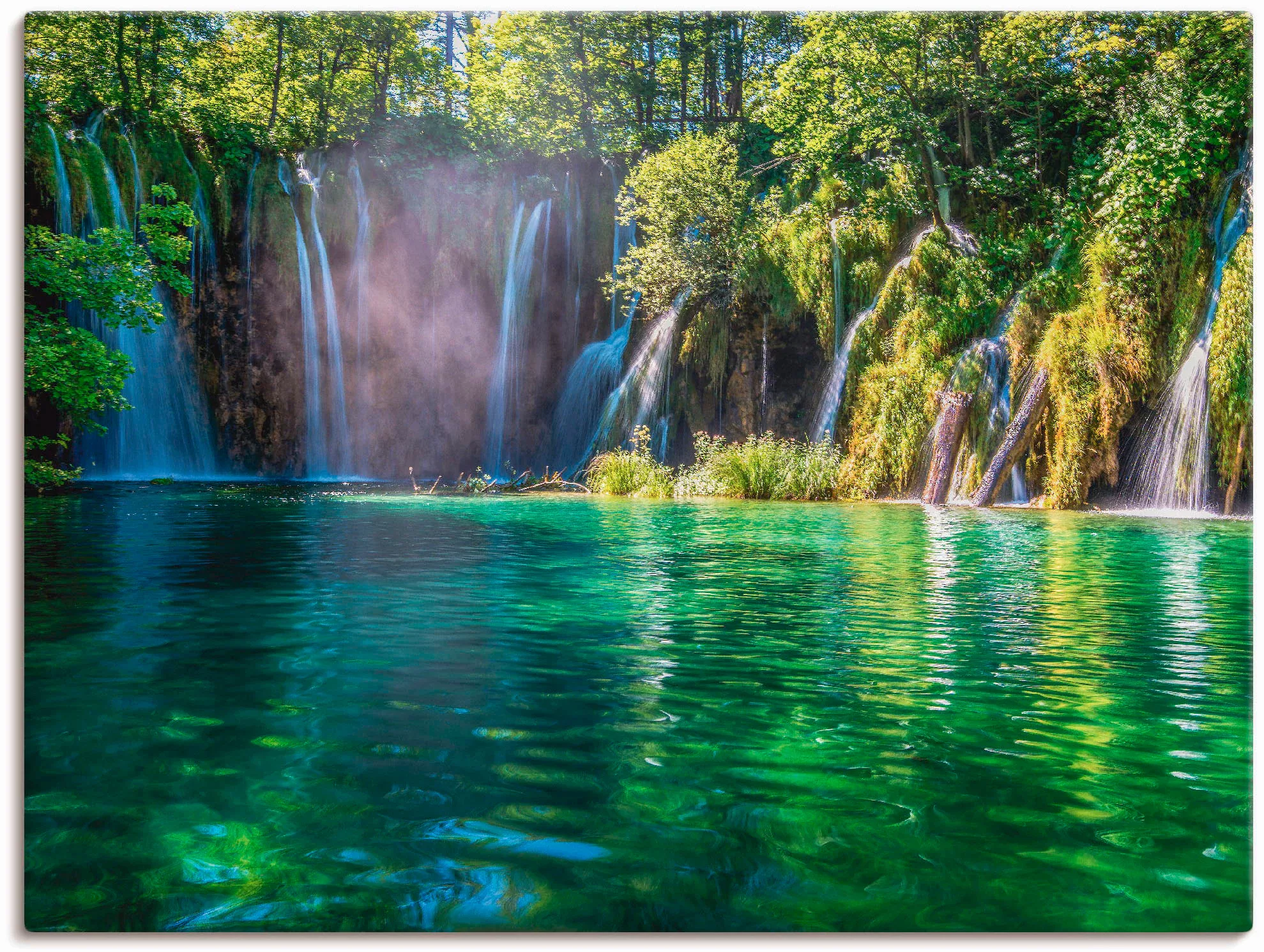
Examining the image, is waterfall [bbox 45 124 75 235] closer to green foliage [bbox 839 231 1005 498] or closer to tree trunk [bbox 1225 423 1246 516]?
green foliage [bbox 839 231 1005 498]

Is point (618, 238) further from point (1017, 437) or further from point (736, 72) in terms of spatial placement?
point (1017, 437)

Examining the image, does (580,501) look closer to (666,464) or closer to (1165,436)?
(666,464)

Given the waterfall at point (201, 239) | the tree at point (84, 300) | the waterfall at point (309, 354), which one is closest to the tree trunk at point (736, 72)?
the tree at point (84, 300)

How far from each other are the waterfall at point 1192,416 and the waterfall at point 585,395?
8.71 metres

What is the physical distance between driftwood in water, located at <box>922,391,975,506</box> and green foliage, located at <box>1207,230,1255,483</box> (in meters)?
2.57

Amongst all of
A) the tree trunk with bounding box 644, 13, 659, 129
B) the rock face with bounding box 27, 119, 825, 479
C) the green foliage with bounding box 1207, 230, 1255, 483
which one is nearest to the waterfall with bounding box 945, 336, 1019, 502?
the green foliage with bounding box 1207, 230, 1255, 483

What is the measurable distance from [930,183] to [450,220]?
989cm

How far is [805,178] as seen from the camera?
14453 mm

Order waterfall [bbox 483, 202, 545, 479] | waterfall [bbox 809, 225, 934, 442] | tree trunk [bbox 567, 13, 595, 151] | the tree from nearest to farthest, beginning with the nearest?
the tree < waterfall [bbox 809, 225, 934, 442] < tree trunk [bbox 567, 13, 595, 151] < waterfall [bbox 483, 202, 545, 479]

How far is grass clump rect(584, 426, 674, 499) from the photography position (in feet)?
44.1

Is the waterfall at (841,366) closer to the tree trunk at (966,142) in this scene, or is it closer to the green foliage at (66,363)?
the tree trunk at (966,142)

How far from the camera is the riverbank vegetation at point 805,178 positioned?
31.4ft

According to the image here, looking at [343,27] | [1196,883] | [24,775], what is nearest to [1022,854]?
[1196,883]

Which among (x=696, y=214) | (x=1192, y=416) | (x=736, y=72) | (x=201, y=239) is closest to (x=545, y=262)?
(x=696, y=214)
